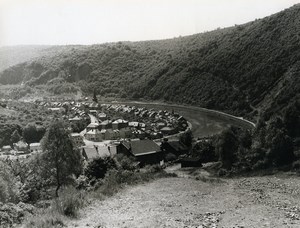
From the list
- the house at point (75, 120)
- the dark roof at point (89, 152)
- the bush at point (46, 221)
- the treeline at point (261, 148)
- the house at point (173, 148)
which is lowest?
the house at point (75, 120)

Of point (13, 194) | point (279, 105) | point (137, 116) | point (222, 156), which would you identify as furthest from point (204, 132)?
point (13, 194)

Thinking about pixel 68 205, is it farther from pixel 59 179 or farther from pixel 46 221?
pixel 59 179

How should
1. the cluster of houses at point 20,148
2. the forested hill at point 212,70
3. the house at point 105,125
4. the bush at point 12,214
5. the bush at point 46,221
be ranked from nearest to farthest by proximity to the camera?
1. the bush at point 46,221
2. the bush at point 12,214
3. the cluster of houses at point 20,148
4. the house at point 105,125
5. the forested hill at point 212,70

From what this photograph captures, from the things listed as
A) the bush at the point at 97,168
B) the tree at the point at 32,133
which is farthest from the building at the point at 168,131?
the bush at the point at 97,168

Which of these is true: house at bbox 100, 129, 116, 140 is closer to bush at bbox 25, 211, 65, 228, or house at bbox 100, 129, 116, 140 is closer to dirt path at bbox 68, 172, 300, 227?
dirt path at bbox 68, 172, 300, 227

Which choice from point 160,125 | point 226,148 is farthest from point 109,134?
point 226,148

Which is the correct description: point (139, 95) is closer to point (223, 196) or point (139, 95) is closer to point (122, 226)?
point (223, 196)

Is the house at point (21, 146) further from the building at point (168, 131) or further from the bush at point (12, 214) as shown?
the bush at point (12, 214)
